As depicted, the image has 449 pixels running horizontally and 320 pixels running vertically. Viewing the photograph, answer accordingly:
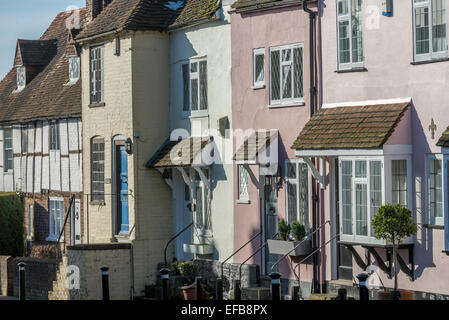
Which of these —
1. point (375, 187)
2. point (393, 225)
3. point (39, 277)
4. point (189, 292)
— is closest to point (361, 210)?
point (375, 187)

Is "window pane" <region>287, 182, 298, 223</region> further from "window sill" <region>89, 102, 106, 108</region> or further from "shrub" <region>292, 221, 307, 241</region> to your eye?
"window sill" <region>89, 102, 106, 108</region>

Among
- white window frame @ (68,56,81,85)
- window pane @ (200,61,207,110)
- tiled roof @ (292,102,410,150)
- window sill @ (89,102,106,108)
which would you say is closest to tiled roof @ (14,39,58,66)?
white window frame @ (68,56,81,85)

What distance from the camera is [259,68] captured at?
2644cm

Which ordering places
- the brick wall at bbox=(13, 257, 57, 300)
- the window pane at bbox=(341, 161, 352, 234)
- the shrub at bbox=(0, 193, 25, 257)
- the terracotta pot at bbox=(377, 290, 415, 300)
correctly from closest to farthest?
the terracotta pot at bbox=(377, 290, 415, 300) → the window pane at bbox=(341, 161, 352, 234) → the brick wall at bbox=(13, 257, 57, 300) → the shrub at bbox=(0, 193, 25, 257)

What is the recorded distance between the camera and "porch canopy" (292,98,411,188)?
21859 mm

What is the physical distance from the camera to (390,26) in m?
22.4

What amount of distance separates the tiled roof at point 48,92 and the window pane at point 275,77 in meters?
11.0

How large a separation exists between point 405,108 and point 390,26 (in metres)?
1.79

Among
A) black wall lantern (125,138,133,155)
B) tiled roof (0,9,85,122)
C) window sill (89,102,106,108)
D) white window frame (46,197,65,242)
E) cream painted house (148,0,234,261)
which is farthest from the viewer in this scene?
white window frame (46,197,65,242)

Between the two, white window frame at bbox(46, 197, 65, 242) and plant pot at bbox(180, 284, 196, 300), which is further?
white window frame at bbox(46, 197, 65, 242)

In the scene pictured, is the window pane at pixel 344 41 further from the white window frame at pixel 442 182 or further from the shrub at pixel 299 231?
the shrub at pixel 299 231

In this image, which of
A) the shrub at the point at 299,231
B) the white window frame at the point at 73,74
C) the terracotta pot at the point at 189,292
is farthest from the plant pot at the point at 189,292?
the white window frame at the point at 73,74

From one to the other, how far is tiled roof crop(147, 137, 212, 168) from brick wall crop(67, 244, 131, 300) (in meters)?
2.43

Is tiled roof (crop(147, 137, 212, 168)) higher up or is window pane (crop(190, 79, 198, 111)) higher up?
window pane (crop(190, 79, 198, 111))
